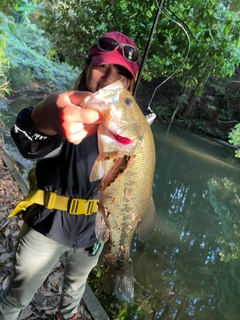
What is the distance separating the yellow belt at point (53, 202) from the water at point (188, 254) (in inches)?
97.3

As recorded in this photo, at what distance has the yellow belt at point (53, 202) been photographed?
70.2 inches

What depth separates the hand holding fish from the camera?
3.48 ft

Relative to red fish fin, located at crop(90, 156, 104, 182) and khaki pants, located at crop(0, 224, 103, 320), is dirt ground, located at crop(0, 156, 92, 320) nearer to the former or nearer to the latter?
khaki pants, located at crop(0, 224, 103, 320)

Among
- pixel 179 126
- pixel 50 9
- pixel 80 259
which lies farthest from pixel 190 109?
pixel 80 259

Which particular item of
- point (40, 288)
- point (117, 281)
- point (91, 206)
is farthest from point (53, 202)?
point (40, 288)

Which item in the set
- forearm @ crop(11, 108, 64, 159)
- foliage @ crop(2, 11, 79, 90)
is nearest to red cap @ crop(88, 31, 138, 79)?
forearm @ crop(11, 108, 64, 159)

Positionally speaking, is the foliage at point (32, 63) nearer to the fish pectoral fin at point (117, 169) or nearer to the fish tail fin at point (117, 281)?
the fish tail fin at point (117, 281)

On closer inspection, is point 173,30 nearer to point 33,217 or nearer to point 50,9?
point 50,9

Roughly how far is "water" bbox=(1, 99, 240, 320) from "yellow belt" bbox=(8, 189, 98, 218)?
247 centimetres

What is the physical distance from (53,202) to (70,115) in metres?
0.86

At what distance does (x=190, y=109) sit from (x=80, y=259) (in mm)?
22010

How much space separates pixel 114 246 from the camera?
5.92 ft

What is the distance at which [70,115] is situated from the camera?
108 centimetres

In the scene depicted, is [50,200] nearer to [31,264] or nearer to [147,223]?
[31,264]
